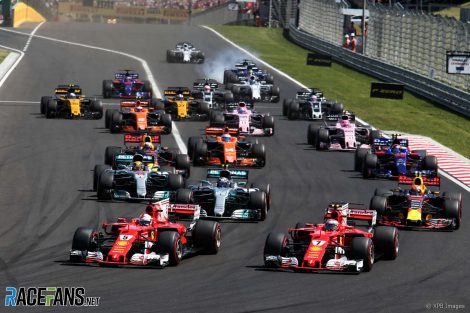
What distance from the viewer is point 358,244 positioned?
24.9 metres

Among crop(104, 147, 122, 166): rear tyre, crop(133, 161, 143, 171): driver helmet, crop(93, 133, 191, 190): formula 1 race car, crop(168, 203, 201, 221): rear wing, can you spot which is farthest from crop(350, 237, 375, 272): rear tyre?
crop(104, 147, 122, 166): rear tyre

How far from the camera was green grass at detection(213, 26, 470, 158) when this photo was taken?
5328 centimetres

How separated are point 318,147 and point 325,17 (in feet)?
189

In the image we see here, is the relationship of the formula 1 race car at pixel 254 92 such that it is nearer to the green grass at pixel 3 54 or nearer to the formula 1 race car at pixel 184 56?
the formula 1 race car at pixel 184 56

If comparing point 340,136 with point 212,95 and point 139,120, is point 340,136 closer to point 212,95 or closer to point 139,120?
point 139,120

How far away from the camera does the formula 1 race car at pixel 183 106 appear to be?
52406 mm

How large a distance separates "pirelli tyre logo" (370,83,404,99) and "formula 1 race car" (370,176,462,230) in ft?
101

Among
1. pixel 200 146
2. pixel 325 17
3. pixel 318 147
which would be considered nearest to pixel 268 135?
pixel 318 147

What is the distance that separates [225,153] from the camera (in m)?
40.1

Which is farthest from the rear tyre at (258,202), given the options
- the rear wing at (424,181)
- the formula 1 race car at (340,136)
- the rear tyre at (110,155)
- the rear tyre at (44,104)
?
the rear tyre at (44,104)

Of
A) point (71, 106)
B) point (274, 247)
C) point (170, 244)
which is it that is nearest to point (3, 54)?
point (71, 106)

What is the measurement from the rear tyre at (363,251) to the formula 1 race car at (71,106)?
28.5 meters

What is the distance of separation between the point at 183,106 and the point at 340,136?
9594 mm

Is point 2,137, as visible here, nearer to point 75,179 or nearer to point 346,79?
point 75,179
